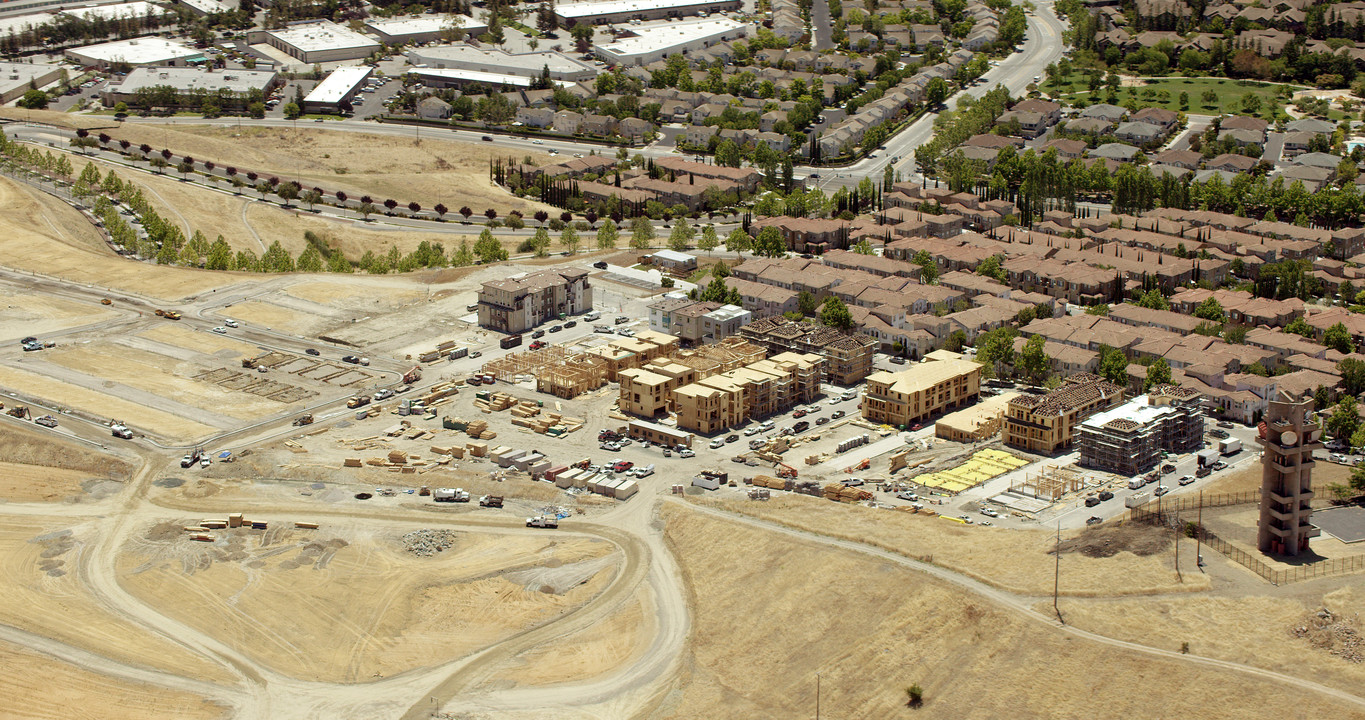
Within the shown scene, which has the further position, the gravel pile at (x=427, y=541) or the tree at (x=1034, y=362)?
the tree at (x=1034, y=362)

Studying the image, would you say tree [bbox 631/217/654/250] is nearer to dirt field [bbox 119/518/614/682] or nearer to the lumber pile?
the lumber pile

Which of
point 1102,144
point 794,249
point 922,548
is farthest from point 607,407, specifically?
point 1102,144


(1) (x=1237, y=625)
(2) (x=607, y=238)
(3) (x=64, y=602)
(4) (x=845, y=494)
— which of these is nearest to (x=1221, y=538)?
(1) (x=1237, y=625)

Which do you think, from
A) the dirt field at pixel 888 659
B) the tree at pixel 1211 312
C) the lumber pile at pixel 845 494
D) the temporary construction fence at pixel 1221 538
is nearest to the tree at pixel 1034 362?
the tree at pixel 1211 312

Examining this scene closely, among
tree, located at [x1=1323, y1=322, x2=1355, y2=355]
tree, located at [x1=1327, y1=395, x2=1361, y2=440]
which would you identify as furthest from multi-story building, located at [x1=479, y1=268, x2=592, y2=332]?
tree, located at [x1=1327, y1=395, x2=1361, y2=440]

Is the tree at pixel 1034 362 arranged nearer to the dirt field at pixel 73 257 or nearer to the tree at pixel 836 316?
the tree at pixel 836 316

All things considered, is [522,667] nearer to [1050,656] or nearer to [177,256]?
[1050,656]
